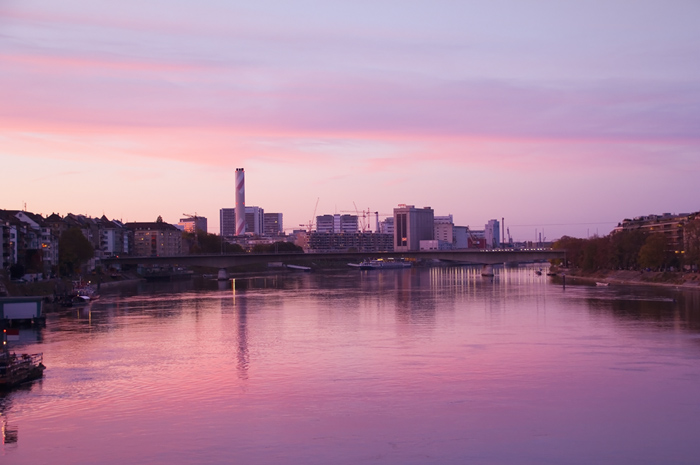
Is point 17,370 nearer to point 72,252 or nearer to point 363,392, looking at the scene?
point 363,392

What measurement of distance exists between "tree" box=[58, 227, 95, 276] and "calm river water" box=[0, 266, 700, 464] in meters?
35.9

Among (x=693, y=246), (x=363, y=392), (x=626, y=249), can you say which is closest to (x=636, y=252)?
(x=626, y=249)

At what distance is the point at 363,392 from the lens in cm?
2223

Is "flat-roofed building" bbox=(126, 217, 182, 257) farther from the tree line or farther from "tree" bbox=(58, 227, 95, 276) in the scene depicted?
the tree line

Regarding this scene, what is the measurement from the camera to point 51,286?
6156 centimetres

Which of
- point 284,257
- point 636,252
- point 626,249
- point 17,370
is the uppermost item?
point 626,249

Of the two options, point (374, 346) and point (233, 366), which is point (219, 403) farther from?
point (374, 346)

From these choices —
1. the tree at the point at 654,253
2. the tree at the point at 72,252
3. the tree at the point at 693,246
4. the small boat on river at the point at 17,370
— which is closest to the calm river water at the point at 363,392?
the small boat on river at the point at 17,370

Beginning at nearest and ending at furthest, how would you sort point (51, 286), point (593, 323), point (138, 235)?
1. point (593, 323)
2. point (51, 286)
3. point (138, 235)

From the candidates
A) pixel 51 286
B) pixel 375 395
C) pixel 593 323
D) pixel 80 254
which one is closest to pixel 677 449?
pixel 375 395

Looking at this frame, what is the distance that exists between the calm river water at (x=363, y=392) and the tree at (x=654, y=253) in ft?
104

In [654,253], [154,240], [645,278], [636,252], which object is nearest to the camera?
[654,253]

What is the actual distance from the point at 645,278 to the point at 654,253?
8.44ft

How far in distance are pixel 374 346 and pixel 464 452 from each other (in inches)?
573
